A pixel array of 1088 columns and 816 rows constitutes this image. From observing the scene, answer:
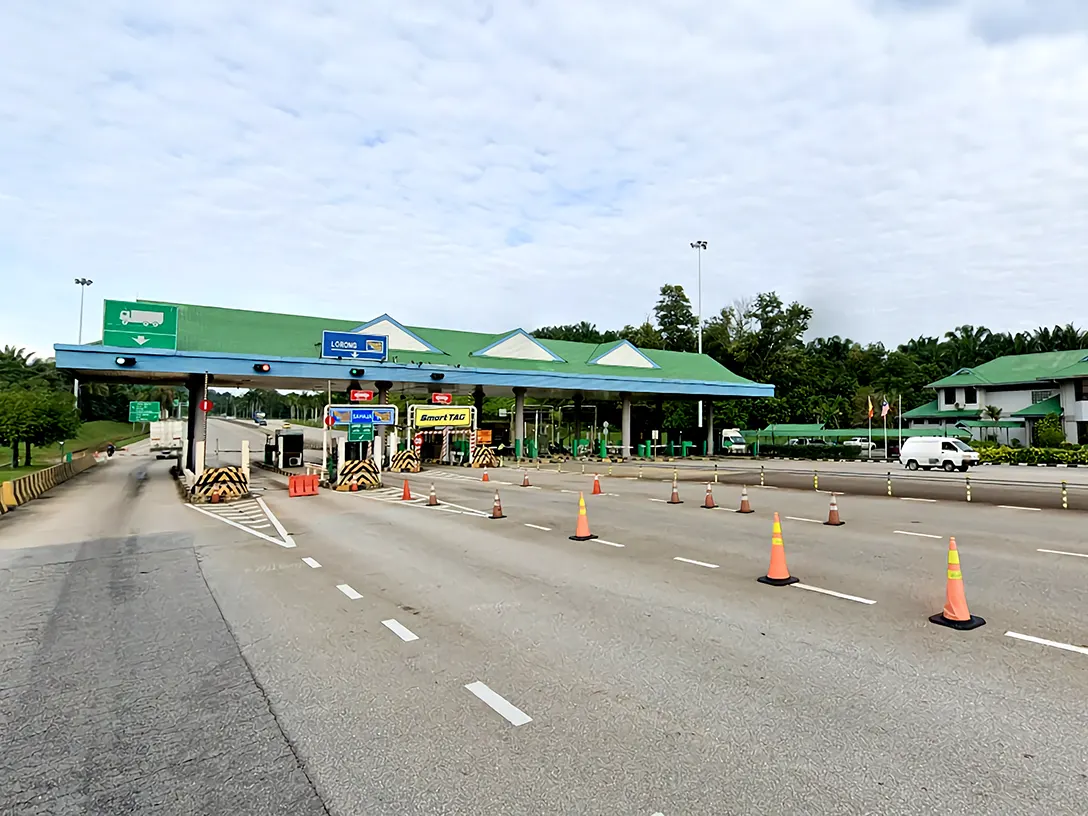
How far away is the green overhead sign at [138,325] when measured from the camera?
87.2ft

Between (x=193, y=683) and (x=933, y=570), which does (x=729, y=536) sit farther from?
(x=193, y=683)

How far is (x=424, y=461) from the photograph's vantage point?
4362 cm

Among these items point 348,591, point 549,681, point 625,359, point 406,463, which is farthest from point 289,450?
point 549,681

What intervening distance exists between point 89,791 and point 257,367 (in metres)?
28.6

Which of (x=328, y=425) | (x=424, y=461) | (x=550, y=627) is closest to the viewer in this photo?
(x=550, y=627)

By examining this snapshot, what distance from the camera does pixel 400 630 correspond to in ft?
22.6

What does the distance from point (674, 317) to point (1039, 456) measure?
43.0 metres

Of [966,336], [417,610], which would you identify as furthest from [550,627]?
[966,336]

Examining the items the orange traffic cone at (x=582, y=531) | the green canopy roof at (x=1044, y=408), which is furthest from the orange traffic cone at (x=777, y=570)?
the green canopy roof at (x=1044, y=408)

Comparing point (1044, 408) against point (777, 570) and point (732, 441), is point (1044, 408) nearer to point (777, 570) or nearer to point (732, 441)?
point (732, 441)

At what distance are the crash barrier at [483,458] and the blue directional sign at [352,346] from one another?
37.1 ft

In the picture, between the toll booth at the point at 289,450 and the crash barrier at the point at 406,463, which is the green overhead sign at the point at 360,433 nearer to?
the crash barrier at the point at 406,463

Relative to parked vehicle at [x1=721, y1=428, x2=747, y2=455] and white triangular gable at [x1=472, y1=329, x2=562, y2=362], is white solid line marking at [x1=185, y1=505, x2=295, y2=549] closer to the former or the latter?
white triangular gable at [x1=472, y1=329, x2=562, y2=362]

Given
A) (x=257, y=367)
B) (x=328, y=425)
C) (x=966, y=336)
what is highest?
(x=966, y=336)
